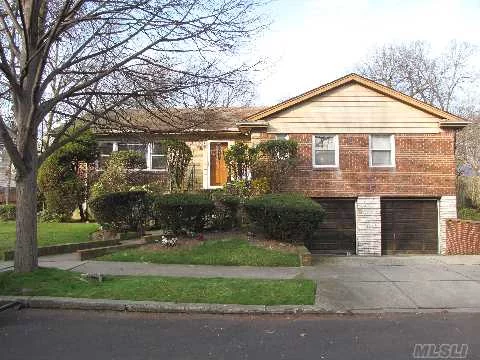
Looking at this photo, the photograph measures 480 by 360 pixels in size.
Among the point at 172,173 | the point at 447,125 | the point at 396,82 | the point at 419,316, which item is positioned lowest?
the point at 419,316

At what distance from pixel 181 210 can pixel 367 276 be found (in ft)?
16.8

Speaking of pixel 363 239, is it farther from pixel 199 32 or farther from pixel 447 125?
pixel 199 32

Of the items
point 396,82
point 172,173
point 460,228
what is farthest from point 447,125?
point 396,82

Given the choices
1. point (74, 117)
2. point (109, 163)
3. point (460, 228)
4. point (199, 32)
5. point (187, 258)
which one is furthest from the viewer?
point (109, 163)

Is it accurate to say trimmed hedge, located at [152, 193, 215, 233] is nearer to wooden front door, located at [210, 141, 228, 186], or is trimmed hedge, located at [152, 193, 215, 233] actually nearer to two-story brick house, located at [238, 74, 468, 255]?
two-story brick house, located at [238, 74, 468, 255]

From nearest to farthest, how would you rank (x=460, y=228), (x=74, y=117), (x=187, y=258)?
(x=74, y=117) → (x=187, y=258) → (x=460, y=228)

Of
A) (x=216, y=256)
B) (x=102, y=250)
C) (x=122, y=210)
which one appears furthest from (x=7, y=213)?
(x=216, y=256)

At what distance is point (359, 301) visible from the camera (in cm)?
834

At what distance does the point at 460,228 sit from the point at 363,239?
Answer: 11.0 feet

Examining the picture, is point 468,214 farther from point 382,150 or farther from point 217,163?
point 217,163

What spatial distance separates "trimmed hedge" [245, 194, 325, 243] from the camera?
1273 centimetres

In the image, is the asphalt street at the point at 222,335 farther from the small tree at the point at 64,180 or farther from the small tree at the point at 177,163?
the small tree at the point at 64,180

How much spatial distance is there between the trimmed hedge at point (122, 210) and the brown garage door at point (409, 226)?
8.90 metres

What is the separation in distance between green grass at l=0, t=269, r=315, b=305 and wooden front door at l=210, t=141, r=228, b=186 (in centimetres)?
1181
